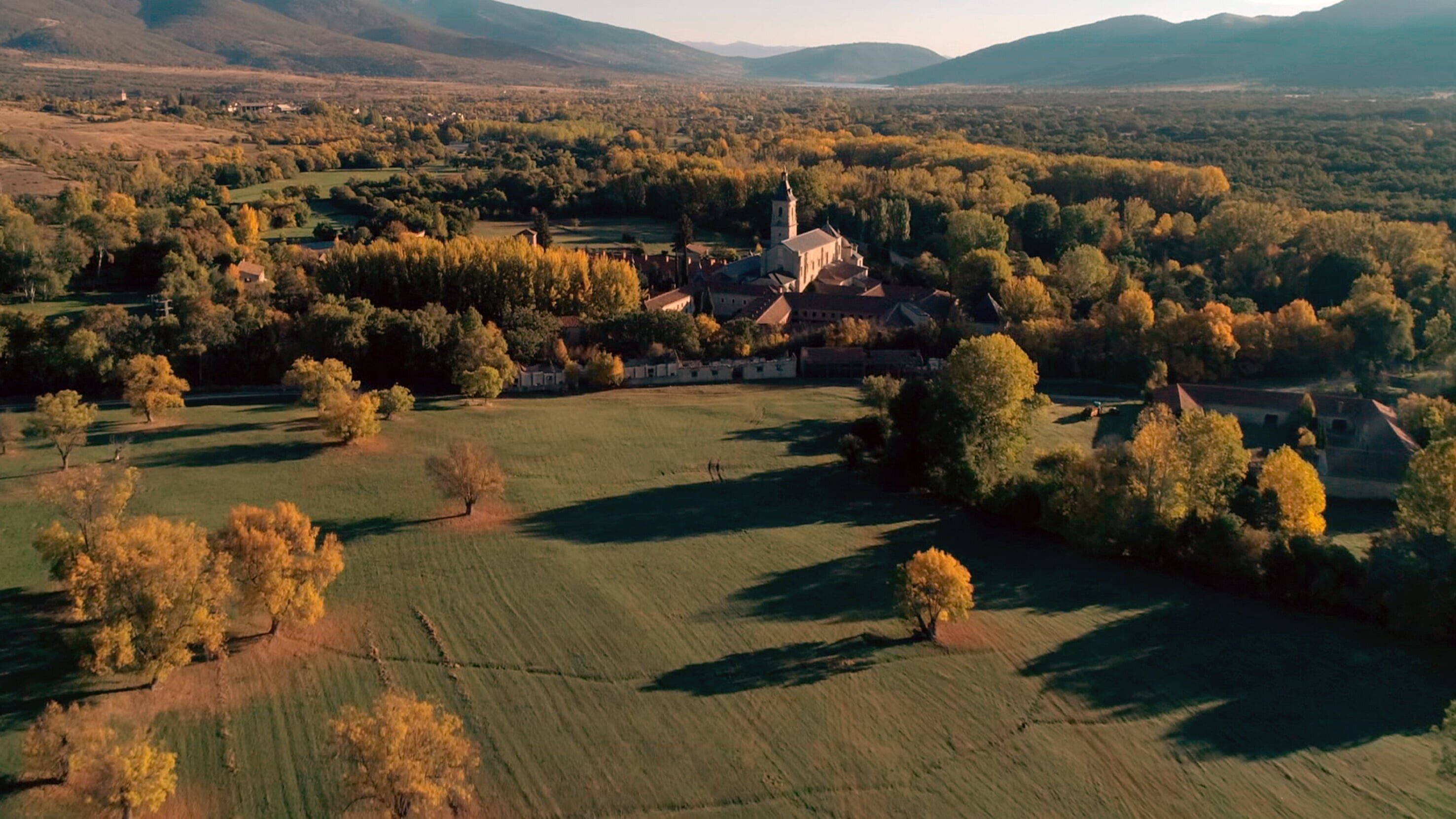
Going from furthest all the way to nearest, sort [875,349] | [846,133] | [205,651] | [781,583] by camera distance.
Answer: [846,133] < [875,349] < [781,583] < [205,651]

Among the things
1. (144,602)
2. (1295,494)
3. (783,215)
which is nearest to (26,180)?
(783,215)

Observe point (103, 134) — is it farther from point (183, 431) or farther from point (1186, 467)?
point (1186, 467)

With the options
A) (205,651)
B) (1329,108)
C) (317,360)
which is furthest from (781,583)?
(1329,108)

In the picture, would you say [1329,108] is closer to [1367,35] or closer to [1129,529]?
[1367,35]

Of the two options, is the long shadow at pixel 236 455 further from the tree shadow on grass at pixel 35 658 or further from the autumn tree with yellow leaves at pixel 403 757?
the autumn tree with yellow leaves at pixel 403 757

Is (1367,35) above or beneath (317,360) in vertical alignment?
above

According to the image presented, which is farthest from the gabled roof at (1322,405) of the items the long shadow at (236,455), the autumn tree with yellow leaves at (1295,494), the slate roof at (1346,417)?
the long shadow at (236,455)
